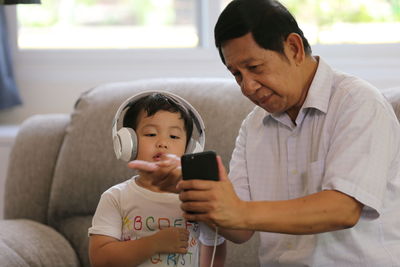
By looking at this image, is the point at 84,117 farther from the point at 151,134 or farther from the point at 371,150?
the point at 371,150

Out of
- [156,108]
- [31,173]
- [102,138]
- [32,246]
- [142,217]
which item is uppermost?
[156,108]

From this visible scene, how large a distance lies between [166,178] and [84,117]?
1.01 m

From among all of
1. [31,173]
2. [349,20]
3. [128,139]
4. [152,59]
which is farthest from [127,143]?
[349,20]

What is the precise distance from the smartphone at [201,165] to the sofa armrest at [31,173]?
123cm

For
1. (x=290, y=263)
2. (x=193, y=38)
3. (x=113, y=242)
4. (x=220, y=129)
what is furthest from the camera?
(x=193, y=38)

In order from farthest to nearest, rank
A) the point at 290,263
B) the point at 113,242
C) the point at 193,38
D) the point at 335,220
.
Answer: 1. the point at 193,38
2. the point at 290,263
3. the point at 113,242
4. the point at 335,220

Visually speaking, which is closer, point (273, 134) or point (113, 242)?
point (113, 242)

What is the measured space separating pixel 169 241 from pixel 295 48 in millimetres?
516

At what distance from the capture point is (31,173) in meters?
2.53

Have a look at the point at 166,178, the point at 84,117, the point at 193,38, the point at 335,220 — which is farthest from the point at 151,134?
the point at 193,38

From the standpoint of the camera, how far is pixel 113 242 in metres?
1.62

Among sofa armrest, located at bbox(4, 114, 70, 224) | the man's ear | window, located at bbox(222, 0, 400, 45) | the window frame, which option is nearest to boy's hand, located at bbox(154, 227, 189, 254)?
the man's ear

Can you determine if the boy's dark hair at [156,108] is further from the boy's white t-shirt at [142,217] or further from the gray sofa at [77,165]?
the gray sofa at [77,165]

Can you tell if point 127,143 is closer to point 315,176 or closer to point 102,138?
point 315,176
